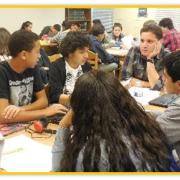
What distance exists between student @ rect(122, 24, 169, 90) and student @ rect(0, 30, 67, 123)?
2.94ft

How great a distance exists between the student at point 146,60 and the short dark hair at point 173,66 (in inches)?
42.8

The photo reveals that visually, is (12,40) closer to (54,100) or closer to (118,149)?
(54,100)

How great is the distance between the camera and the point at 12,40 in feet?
6.47

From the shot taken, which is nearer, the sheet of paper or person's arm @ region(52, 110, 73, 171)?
person's arm @ region(52, 110, 73, 171)

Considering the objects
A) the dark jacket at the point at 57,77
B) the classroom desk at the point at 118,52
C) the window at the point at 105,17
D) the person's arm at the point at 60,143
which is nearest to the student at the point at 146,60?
the dark jacket at the point at 57,77

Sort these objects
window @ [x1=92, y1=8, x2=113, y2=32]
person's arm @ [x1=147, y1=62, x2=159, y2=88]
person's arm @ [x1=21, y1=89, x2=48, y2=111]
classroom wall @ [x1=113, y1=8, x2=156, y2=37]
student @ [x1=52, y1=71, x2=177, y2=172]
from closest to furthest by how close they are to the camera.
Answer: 1. student @ [x1=52, y1=71, x2=177, y2=172]
2. person's arm @ [x1=21, y1=89, x2=48, y2=111]
3. person's arm @ [x1=147, y1=62, x2=159, y2=88]
4. window @ [x1=92, y1=8, x2=113, y2=32]
5. classroom wall @ [x1=113, y1=8, x2=156, y2=37]

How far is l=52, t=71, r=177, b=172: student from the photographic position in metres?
1.12

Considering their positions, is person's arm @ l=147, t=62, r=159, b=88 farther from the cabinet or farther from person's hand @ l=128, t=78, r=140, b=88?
the cabinet

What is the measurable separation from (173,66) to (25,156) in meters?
0.79

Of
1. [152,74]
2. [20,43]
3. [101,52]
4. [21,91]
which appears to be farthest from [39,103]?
[101,52]

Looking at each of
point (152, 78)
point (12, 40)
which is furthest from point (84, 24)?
point (12, 40)

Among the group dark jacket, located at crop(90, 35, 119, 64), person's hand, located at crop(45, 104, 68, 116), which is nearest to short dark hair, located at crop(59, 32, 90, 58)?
person's hand, located at crop(45, 104, 68, 116)

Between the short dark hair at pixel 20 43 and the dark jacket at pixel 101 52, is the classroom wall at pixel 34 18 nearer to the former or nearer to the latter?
the dark jacket at pixel 101 52

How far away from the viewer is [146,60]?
2.78m
